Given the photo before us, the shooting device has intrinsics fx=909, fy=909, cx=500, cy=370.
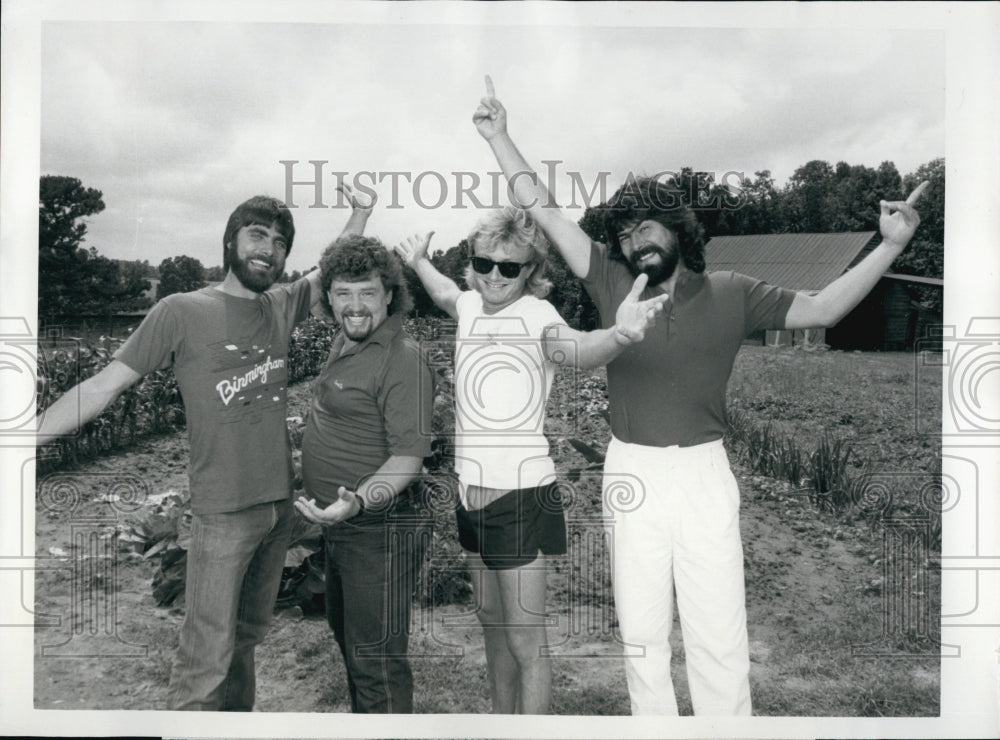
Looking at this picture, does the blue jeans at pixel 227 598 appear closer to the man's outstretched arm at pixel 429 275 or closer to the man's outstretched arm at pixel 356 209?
the man's outstretched arm at pixel 429 275

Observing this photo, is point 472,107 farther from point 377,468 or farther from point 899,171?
point 899,171

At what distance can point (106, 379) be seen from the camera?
362 centimetres

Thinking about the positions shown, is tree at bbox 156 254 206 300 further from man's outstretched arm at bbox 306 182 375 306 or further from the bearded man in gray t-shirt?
man's outstretched arm at bbox 306 182 375 306

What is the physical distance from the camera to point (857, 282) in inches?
140

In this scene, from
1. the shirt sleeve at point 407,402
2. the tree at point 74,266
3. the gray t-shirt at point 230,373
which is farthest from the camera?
the tree at point 74,266

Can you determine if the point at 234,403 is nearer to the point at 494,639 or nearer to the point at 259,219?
the point at 259,219

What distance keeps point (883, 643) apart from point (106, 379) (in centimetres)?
330

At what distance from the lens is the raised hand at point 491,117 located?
3605mm

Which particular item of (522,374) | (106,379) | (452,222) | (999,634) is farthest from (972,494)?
(106,379)

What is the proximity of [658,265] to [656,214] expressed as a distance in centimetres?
21

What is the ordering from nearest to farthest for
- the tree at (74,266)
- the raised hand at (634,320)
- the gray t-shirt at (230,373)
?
the raised hand at (634,320) < the gray t-shirt at (230,373) < the tree at (74,266)

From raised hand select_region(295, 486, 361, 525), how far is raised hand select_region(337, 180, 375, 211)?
3.67ft

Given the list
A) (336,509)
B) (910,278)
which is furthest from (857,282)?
(336,509)

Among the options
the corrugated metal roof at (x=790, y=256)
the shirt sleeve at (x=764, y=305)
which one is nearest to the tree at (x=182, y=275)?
the corrugated metal roof at (x=790, y=256)
